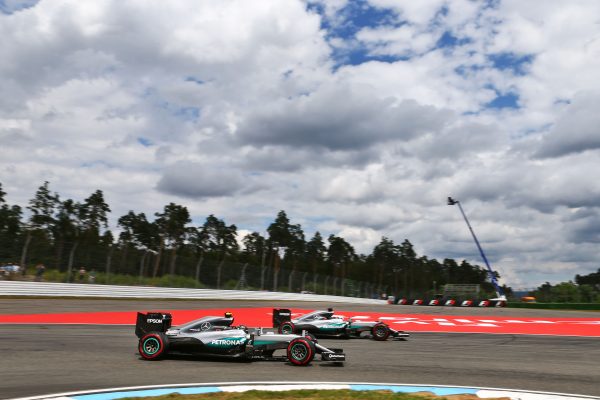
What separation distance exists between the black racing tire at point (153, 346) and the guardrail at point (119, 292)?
63.7 ft

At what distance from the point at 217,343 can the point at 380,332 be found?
6195 millimetres

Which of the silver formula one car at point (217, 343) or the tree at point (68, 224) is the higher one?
the tree at point (68, 224)

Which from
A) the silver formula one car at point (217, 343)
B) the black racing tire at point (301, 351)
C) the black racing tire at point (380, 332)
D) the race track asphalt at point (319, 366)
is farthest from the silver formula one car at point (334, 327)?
the black racing tire at point (301, 351)

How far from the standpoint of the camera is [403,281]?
133625mm

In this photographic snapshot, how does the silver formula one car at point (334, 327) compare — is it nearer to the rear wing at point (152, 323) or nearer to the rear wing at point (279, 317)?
the rear wing at point (279, 317)

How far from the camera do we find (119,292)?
29.9 metres

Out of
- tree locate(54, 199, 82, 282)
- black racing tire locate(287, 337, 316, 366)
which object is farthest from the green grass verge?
tree locate(54, 199, 82, 282)

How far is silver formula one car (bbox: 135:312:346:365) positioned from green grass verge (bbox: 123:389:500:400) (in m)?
2.56

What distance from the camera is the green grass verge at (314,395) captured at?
6.76 meters

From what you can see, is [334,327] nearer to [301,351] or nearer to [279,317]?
[279,317]

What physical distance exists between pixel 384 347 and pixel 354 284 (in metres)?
42.7

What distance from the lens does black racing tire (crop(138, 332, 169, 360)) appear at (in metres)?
9.89

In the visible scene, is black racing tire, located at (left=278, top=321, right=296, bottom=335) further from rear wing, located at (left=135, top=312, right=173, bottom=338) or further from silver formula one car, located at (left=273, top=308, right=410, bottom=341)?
rear wing, located at (left=135, top=312, right=173, bottom=338)

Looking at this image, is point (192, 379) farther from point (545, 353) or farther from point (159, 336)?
point (545, 353)
